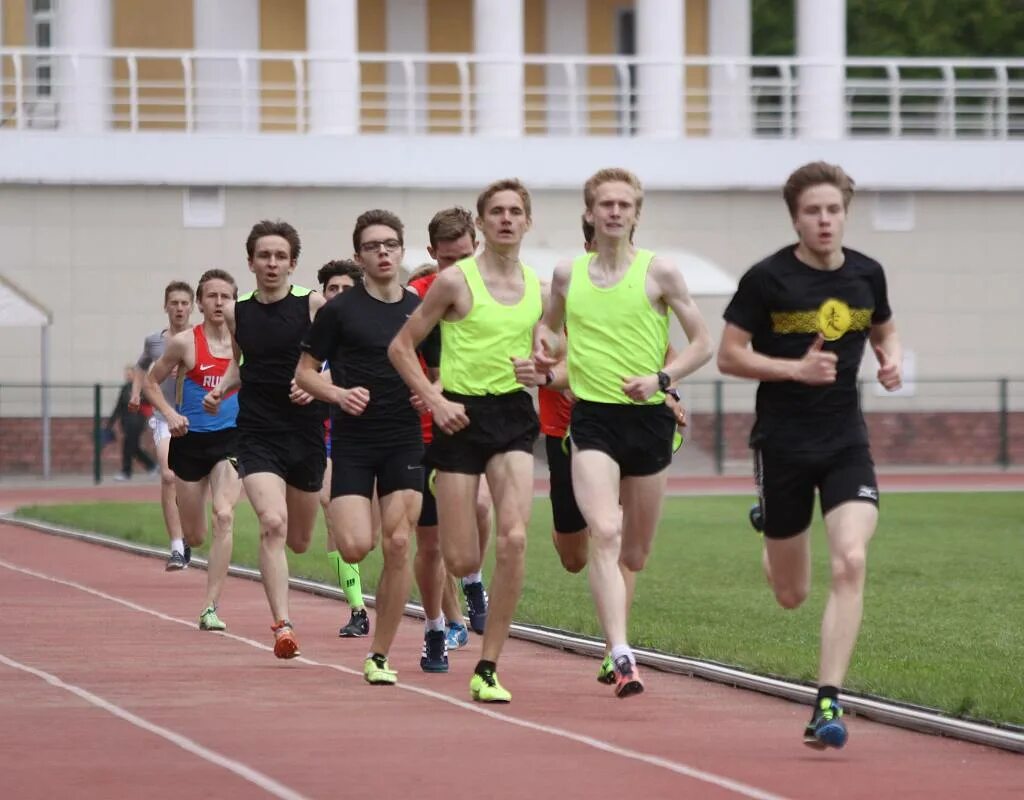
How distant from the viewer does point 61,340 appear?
133 feet

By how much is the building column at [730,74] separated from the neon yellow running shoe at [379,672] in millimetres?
30936

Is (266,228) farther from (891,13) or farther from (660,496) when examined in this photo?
(891,13)

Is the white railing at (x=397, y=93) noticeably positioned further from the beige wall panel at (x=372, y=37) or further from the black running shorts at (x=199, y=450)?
the black running shorts at (x=199, y=450)

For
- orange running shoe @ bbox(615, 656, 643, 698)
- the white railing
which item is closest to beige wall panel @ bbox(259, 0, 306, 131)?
the white railing

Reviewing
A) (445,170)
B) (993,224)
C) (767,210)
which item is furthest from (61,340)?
(993,224)

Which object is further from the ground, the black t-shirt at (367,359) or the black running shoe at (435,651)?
the black t-shirt at (367,359)

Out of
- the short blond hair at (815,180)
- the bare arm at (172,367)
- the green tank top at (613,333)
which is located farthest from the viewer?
the bare arm at (172,367)

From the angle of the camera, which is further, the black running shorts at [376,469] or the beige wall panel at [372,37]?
the beige wall panel at [372,37]

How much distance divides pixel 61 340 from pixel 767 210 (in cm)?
1152

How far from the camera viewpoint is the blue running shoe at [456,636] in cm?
1393

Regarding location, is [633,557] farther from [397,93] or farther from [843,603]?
[397,93]

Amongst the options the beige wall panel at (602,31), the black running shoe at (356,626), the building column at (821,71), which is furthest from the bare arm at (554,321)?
the beige wall panel at (602,31)

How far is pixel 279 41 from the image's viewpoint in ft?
151

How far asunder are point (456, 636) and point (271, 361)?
1786 mm
